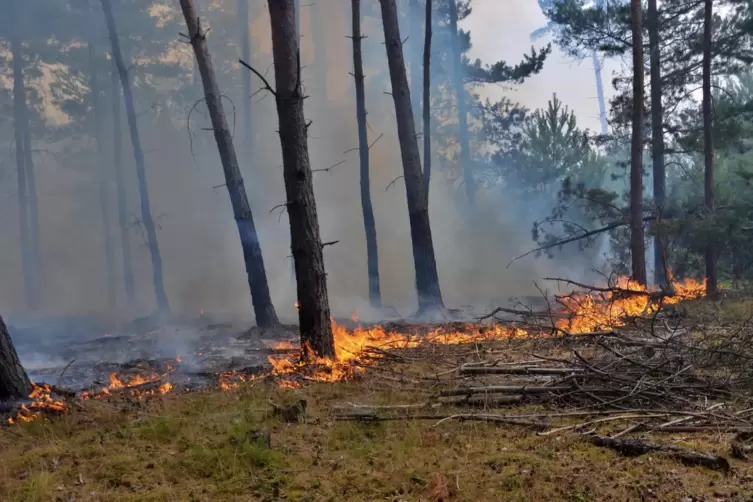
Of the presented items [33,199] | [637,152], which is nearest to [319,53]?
[33,199]

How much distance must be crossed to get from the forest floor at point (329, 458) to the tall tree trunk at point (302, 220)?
1.88 metres

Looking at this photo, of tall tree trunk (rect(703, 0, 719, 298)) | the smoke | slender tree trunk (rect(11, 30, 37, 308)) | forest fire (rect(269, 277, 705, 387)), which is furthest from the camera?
the smoke

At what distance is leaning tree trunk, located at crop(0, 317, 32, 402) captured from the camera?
5.73m

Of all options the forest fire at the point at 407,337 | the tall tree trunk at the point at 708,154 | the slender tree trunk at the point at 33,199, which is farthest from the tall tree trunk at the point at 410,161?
the slender tree trunk at the point at 33,199

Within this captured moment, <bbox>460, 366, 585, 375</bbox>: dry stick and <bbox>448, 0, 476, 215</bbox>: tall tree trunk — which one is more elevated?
<bbox>448, 0, 476, 215</bbox>: tall tree trunk

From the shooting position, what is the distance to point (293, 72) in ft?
25.6

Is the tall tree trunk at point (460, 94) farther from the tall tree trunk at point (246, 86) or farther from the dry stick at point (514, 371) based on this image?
the dry stick at point (514, 371)

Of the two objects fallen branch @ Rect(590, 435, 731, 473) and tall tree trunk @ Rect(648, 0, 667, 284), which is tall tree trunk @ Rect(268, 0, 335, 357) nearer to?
fallen branch @ Rect(590, 435, 731, 473)

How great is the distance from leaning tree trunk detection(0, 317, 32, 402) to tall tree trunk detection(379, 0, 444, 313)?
9.38 metres

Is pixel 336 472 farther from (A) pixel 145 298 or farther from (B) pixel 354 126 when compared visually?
(B) pixel 354 126

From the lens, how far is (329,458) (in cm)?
426

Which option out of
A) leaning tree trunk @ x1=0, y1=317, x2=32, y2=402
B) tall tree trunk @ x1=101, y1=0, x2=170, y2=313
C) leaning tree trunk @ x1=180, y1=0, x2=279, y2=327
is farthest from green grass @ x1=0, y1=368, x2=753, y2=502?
tall tree trunk @ x1=101, y1=0, x2=170, y2=313

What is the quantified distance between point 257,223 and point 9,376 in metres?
26.1

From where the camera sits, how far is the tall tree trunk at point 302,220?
761 cm
